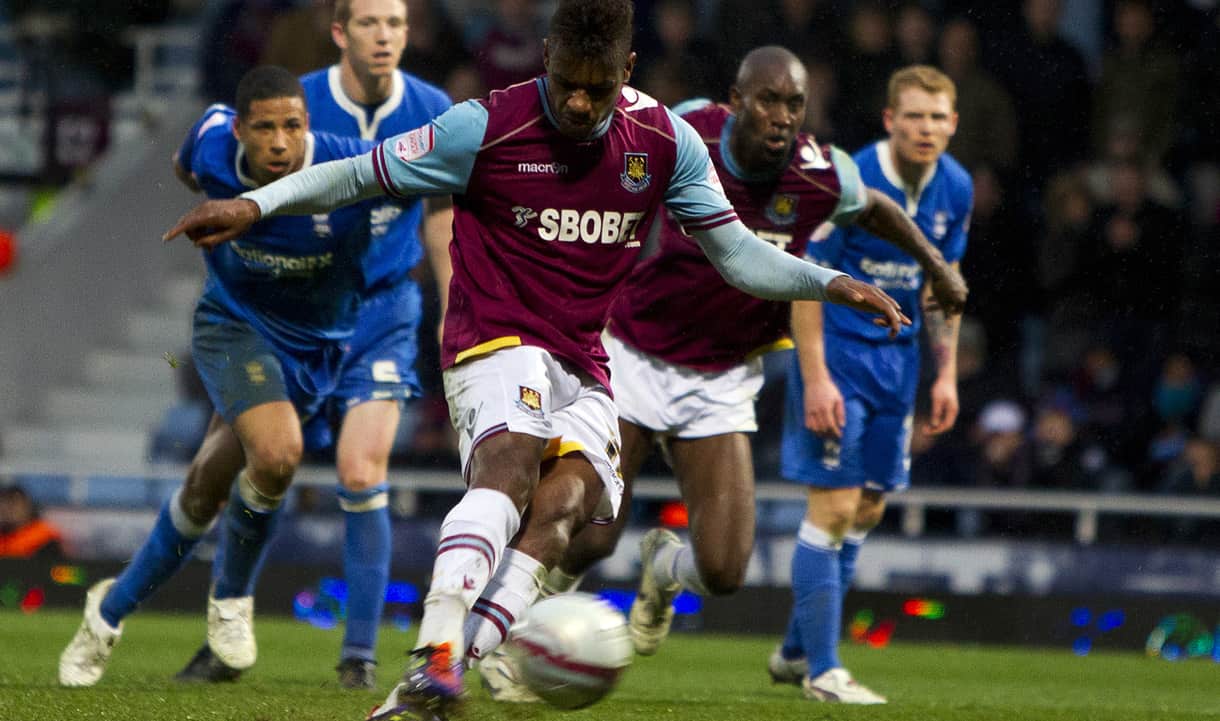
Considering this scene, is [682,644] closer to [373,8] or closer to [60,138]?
[373,8]

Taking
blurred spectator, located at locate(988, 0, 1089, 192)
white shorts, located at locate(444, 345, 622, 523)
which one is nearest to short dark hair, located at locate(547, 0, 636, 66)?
white shorts, located at locate(444, 345, 622, 523)

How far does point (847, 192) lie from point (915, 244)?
0.31 m

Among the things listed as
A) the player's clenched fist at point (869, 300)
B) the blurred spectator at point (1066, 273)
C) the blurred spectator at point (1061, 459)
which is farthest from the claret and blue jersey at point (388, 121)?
the blurred spectator at point (1066, 273)

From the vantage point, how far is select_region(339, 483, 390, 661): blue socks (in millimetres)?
6660

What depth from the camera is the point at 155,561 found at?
21.5 ft

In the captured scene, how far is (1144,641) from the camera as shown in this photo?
10.3m

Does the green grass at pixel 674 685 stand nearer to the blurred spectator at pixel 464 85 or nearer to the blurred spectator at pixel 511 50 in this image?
the blurred spectator at pixel 464 85

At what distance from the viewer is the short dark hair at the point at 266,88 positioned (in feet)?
20.2

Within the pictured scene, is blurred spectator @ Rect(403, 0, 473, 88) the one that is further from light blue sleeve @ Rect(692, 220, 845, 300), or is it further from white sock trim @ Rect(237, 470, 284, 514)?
light blue sleeve @ Rect(692, 220, 845, 300)

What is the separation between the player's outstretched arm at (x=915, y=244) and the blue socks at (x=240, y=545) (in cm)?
236

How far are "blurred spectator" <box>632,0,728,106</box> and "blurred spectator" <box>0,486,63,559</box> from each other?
4.75 meters

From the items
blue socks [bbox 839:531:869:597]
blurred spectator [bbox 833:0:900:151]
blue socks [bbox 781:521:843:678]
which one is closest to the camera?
blue socks [bbox 781:521:843:678]

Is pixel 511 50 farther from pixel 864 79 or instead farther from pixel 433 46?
pixel 864 79

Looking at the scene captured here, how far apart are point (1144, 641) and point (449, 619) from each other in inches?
269
